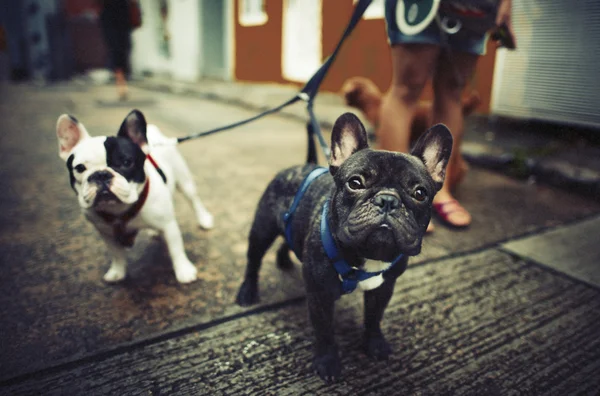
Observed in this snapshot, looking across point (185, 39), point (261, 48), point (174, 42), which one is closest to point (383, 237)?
point (261, 48)

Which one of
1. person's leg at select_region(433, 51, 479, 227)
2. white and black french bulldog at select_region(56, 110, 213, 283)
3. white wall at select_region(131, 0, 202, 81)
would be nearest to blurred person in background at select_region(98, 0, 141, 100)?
white wall at select_region(131, 0, 202, 81)

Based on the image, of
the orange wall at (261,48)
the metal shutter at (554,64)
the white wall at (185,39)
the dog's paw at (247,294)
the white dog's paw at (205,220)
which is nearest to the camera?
the dog's paw at (247,294)

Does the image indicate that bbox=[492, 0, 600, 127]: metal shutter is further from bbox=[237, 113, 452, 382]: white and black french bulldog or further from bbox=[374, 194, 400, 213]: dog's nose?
bbox=[374, 194, 400, 213]: dog's nose

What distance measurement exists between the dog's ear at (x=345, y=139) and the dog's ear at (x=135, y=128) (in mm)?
821

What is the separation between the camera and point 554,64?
440cm

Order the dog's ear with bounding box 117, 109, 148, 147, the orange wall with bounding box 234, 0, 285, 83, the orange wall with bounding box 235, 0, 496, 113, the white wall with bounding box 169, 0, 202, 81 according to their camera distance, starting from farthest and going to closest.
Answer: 1. the white wall with bounding box 169, 0, 202, 81
2. the orange wall with bounding box 234, 0, 285, 83
3. the orange wall with bounding box 235, 0, 496, 113
4. the dog's ear with bounding box 117, 109, 148, 147

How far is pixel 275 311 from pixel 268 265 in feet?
1.38

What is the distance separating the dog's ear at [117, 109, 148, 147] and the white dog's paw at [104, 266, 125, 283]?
0.66m

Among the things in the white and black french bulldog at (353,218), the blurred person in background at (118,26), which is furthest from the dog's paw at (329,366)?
the blurred person in background at (118,26)

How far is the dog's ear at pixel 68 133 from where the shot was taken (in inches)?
62.7

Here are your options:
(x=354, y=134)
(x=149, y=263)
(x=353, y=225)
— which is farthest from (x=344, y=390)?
(x=149, y=263)

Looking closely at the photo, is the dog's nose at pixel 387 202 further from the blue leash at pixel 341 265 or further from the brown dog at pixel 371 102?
the brown dog at pixel 371 102

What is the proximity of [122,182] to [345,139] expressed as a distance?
0.86 meters

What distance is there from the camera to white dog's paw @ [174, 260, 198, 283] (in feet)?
6.55
